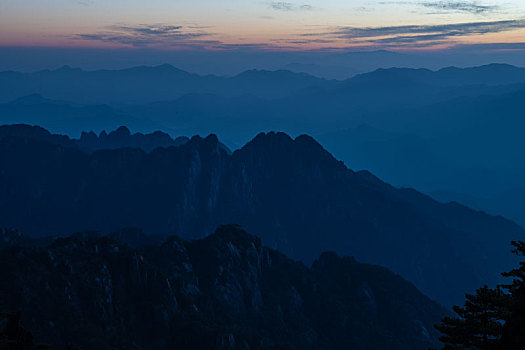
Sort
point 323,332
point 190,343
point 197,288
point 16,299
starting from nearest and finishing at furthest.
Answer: point 16,299 → point 190,343 → point 197,288 → point 323,332

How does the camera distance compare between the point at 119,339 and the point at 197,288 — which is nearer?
the point at 119,339

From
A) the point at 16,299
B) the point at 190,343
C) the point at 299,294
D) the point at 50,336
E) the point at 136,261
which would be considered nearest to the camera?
the point at 50,336

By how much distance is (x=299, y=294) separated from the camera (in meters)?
137

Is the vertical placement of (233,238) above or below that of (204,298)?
above

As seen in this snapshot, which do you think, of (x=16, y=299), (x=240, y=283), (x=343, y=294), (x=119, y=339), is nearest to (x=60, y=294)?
(x=16, y=299)

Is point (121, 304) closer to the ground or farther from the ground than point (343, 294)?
farther from the ground

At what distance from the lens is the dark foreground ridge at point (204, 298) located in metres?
88.0

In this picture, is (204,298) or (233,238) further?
(233,238)

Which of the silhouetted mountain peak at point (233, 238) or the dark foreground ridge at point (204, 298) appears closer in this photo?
the dark foreground ridge at point (204, 298)

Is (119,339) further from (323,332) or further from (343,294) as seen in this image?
(343,294)

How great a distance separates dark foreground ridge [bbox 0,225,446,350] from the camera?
3465 inches

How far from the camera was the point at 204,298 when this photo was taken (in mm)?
117688

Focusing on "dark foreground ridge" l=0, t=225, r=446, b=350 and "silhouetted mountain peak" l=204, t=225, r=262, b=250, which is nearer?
"dark foreground ridge" l=0, t=225, r=446, b=350

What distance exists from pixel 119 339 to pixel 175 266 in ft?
112
